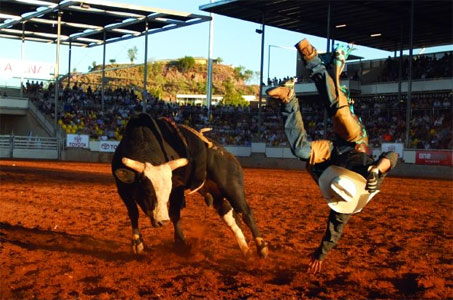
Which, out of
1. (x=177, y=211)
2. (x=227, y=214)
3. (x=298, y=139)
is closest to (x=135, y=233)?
(x=177, y=211)

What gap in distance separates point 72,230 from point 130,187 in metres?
2.70

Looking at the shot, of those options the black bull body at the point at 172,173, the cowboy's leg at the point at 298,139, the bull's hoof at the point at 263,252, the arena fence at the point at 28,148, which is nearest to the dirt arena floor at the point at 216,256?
the bull's hoof at the point at 263,252

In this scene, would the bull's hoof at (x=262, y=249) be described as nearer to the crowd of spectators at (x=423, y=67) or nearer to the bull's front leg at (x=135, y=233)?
the bull's front leg at (x=135, y=233)

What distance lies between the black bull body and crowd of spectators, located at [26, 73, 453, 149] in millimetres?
19751

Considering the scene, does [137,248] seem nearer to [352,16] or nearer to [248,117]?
[352,16]

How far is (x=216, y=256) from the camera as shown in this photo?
6.68 meters

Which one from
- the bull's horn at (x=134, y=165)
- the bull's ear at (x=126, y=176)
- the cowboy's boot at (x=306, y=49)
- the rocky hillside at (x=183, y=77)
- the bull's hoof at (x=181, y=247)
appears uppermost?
the rocky hillside at (x=183, y=77)

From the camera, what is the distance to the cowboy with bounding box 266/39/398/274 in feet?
16.3

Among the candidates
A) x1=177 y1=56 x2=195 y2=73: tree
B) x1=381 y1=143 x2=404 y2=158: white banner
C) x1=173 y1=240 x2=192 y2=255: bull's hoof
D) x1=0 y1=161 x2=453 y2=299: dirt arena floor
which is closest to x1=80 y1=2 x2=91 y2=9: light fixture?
x1=381 y1=143 x2=404 y2=158: white banner

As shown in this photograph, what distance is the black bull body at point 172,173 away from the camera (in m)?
6.10

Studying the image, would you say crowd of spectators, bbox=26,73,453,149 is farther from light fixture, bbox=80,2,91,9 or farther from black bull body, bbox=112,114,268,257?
black bull body, bbox=112,114,268,257

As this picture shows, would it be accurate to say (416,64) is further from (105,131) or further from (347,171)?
(347,171)

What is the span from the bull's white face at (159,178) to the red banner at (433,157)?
20.1 m

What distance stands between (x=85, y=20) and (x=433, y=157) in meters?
24.4
